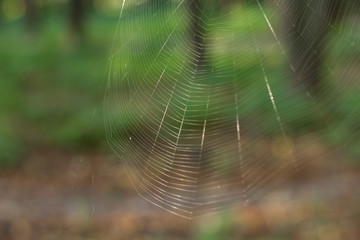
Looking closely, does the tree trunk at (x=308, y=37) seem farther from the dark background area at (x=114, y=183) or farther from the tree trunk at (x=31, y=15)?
the tree trunk at (x=31, y=15)

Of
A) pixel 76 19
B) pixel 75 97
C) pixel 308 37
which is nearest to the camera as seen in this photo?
pixel 308 37

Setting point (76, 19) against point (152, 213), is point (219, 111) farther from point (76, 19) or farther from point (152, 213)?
point (76, 19)

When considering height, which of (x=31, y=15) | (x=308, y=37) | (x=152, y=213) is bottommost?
(x=31, y=15)

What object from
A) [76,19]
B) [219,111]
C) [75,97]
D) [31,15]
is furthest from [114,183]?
[31,15]

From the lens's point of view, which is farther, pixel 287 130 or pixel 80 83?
pixel 80 83

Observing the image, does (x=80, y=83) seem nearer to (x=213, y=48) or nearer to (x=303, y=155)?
(x=303, y=155)

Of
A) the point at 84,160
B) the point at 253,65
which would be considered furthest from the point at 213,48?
the point at 84,160

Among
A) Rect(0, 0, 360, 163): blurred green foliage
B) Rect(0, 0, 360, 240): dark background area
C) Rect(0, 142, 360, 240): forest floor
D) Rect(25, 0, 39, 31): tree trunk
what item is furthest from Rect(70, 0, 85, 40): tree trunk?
Rect(0, 142, 360, 240): forest floor
